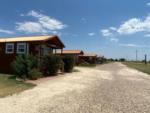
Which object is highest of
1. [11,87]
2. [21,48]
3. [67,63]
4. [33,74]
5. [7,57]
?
[21,48]

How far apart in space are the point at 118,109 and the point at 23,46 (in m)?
14.8

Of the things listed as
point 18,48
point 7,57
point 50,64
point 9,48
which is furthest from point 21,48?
point 50,64

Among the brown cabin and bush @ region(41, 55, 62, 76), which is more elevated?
the brown cabin

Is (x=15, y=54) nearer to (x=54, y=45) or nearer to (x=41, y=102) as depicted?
(x=54, y=45)

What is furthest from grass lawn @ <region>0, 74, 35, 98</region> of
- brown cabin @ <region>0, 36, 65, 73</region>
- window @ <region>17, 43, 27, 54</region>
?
window @ <region>17, 43, 27, 54</region>

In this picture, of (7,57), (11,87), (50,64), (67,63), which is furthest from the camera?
(67,63)

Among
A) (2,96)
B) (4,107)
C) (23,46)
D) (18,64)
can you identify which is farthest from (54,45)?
(4,107)

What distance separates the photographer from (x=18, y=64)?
1625 cm

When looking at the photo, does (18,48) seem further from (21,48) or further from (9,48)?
(9,48)

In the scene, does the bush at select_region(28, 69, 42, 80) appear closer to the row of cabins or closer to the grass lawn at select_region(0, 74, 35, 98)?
the grass lawn at select_region(0, 74, 35, 98)

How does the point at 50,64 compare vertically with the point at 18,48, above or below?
below

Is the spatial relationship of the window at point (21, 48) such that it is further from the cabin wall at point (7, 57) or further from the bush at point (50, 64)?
the bush at point (50, 64)

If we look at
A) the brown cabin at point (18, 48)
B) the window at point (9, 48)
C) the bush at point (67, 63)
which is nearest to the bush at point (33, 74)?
the brown cabin at point (18, 48)

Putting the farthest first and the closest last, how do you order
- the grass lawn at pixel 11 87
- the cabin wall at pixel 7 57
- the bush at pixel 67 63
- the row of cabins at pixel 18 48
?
the bush at pixel 67 63
the cabin wall at pixel 7 57
the row of cabins at pixel 18 48
the grass lawn at pixel 11 87
